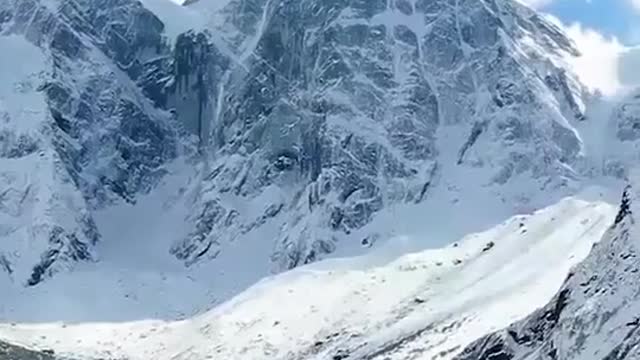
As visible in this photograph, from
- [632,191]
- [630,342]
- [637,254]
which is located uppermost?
[632,191]

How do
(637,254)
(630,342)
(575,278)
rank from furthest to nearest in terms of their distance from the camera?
1. (575,278)
2. (637,254)
3. (630,342)

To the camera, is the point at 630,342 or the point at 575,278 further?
the point at 575,278

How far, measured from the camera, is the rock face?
543 feet

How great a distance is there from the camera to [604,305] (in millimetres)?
171125

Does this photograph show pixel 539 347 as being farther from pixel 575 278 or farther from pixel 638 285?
pixel 638 285

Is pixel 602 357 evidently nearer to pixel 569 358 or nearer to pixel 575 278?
pixel 569 358

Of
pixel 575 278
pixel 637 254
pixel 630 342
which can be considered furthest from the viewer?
pixel 575 278

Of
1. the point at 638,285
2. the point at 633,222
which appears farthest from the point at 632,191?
the point at 638,285

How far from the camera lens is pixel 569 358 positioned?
561 feet

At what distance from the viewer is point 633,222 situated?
6978 inches

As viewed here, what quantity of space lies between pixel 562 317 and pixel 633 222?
13762mm

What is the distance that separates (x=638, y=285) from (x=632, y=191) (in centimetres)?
2298

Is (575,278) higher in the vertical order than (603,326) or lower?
higher

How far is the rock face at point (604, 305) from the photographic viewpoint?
543 feet
